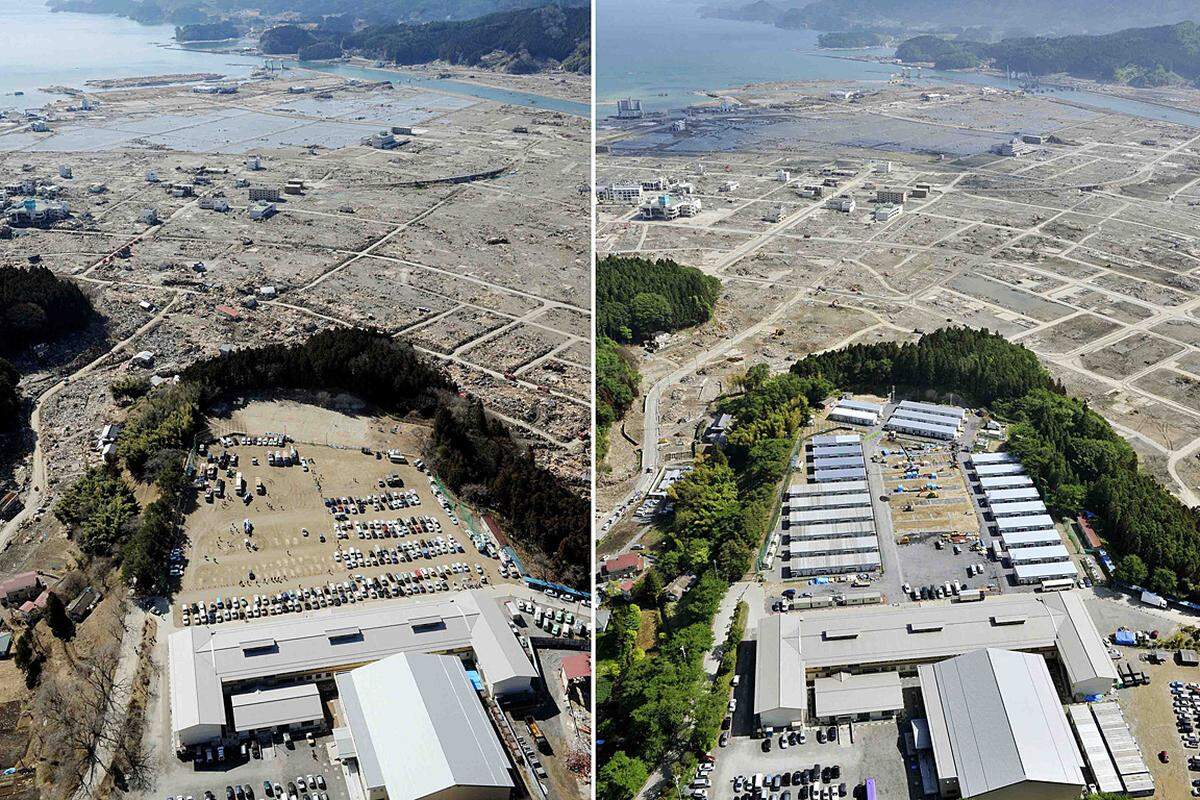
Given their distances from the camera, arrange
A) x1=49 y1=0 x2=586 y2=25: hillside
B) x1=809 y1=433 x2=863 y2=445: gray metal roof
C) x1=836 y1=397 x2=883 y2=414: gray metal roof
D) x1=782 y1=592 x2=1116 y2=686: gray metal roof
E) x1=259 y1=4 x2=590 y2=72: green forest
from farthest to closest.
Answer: x1=49 y1=0 x2=586 y2=25: hillside < x1=259 y1=4 x2=590 y2=72: green forest < x1=836 y1=397 x2=883 y2=414: gray metal roof < x1=809 y1=433 x2=863 y2=445: gray metal roof < x1=782 y1=592 x2=1116 y2=686: gray metal roof

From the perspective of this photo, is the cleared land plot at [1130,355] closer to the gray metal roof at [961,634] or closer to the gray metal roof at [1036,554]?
the gray metal roof at [1036,554]

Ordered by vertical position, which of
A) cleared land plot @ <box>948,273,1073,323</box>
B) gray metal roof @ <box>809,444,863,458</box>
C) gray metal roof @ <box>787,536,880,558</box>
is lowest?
gray metal roof @ <box>787,536,880,558</box>

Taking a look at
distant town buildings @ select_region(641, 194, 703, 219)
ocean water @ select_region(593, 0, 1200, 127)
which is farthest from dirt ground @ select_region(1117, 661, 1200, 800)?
ocean water @ select_region(593, 0, 1200, 127)

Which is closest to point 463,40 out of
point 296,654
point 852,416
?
point 852,416

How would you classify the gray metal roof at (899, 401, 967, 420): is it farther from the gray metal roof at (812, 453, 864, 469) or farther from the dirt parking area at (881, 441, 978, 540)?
the gray metal roof at (812, 453, 864, 469)

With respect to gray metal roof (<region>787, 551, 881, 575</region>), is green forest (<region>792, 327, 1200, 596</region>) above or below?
above

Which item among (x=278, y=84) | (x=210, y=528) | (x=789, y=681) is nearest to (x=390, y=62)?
(x=278, y=84)

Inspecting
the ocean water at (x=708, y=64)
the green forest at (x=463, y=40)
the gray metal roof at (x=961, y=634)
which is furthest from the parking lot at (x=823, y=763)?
the green forest at (x=463, y=40)
